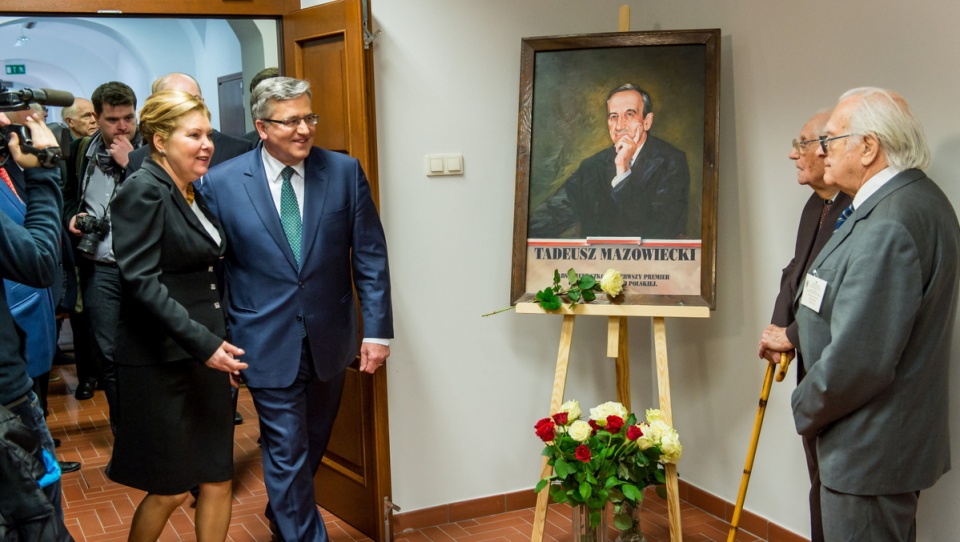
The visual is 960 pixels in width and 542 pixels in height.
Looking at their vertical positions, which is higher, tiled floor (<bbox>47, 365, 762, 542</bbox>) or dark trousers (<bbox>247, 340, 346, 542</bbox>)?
dark trousers (<bbox>247, 340, 346, 542</bbox>)

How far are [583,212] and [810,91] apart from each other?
97 cm

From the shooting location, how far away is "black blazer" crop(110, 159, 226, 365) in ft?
9.18

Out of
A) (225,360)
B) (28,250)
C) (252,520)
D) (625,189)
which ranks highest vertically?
(625,189)

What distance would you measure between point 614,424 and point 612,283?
0.54 m

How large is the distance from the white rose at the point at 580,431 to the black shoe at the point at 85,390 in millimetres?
4434

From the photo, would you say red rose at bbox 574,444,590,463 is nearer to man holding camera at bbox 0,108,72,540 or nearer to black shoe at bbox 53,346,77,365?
man holding camera at bbox 0,108,72,540

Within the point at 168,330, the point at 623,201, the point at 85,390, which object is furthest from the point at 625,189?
the point at 85,390

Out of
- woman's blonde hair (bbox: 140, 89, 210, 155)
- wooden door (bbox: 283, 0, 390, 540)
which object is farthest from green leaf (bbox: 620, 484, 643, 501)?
woman's blonde hair (bbox: 140, 89, 210, 155)

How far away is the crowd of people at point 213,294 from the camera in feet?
8.90

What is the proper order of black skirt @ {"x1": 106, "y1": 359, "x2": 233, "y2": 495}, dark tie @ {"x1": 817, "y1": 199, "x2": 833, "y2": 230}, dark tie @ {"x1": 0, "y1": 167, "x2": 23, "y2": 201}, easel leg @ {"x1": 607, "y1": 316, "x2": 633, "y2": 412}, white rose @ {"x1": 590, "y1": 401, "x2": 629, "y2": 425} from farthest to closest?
1. easel leg @ {"x1": 607, "y1": 316, "x2": 633, "y2": 412}
2. white rose @ {"x1": 590, "y1": 401, "x2": 629, "y2": 425}
3. dark tie @ {"x1": 817, "y1": 199, "x2": 833, "y2": 230}
4. black skirt @ {"x1": 106, "y1": 359, "x2": 233, "y2": 495}
5. dark tie @ {"x1": 0, "y1": 167, "x2": 23, "y2": 201}

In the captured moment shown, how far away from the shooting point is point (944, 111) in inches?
114

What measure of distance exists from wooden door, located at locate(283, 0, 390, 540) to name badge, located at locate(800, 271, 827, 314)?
1.80 metres

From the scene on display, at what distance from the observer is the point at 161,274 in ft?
9.53

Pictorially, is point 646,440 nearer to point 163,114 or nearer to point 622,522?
point 622,522
